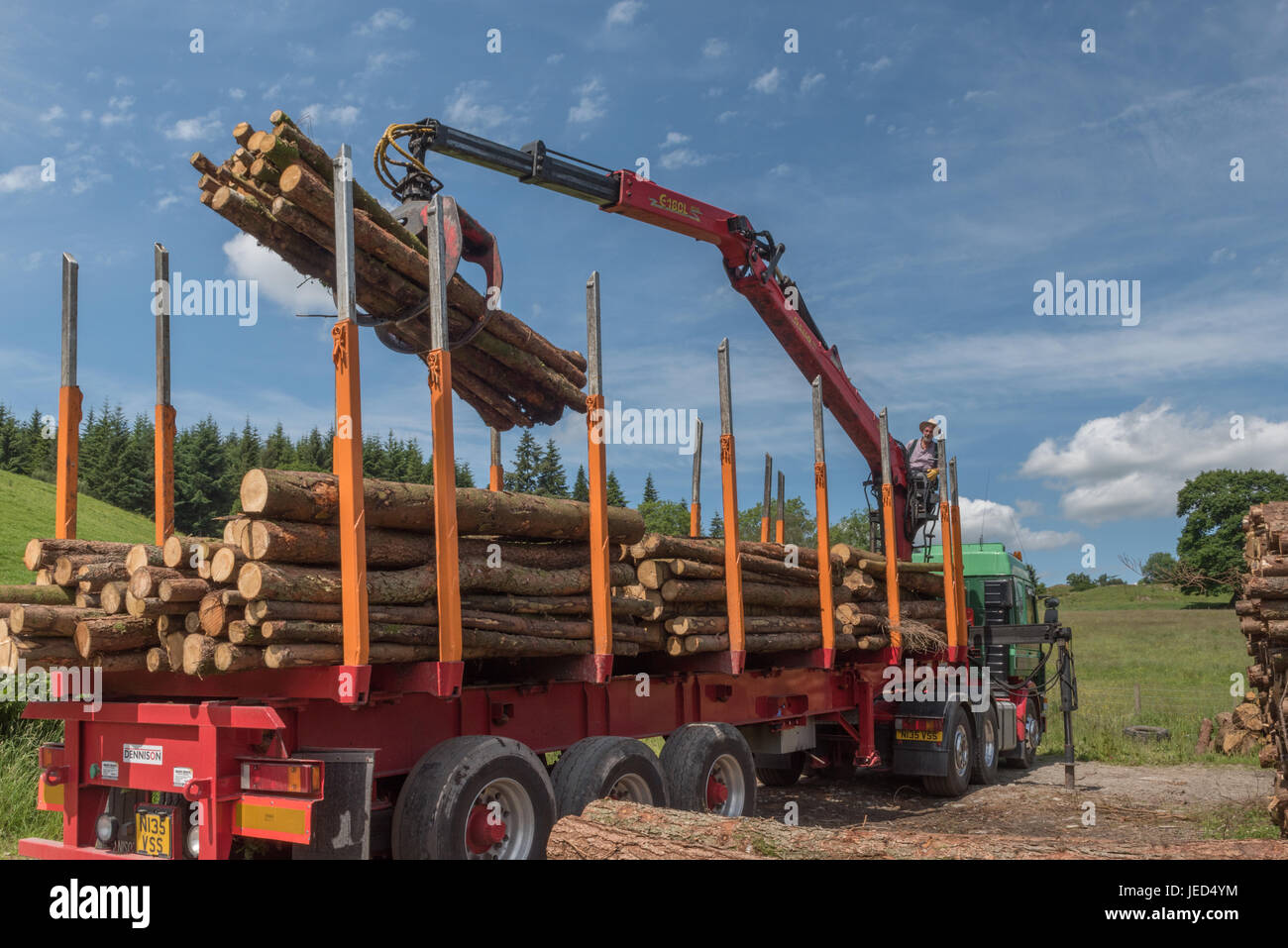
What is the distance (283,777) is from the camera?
5734mm

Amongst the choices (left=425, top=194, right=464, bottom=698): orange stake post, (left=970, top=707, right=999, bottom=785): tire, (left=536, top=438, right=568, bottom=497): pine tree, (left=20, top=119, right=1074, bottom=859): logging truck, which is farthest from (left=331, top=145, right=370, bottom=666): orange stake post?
(left=536, top=438, right=568, bottom=497): pine tree

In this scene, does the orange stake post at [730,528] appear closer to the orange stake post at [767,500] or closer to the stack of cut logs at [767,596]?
the stack of cut logs at [767,596]

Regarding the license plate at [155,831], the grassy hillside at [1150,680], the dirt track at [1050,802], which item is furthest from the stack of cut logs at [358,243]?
Answer: the grassy hillside at [1150,680]

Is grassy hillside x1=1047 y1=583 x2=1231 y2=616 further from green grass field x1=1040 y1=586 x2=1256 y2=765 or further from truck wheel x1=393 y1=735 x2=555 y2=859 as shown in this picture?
truck wheel x1=393 y1=735 x2=555 y2=859

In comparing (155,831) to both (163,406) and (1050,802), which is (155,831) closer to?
(163,406)

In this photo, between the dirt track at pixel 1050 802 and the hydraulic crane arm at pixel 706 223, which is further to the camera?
the dirt track at pixel 1050 802

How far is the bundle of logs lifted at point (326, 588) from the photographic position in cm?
577

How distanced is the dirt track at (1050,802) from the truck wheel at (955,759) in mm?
145

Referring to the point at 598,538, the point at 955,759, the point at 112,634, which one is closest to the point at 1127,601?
the point at 955,759

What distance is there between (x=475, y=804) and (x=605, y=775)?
1.14m

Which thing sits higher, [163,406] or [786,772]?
[163,406]

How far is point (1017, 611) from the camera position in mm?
15531

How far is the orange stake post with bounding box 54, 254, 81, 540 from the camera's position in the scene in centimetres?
732
